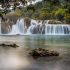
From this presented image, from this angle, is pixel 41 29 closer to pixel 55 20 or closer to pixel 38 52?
pixel 55 20

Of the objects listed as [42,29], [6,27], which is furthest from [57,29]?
[6,27]

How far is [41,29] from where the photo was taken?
47.9m

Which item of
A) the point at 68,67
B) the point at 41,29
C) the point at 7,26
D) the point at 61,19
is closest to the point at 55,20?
the point at 61,19

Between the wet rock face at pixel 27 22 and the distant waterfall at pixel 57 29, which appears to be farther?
the wet rock face at pixel 27 22

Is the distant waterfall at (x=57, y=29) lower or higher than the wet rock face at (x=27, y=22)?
lower

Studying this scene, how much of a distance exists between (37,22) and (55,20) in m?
3.66

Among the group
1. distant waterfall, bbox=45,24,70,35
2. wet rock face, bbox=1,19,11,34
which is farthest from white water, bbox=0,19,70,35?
wet rock face, bbox=1,19,11,34

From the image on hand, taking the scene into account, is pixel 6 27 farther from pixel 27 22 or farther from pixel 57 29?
pixel 57 29

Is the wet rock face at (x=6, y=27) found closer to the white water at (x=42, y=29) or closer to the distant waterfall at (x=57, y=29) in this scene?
the white water at (x=42, y=29)

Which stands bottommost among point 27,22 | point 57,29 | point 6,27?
point 57,29

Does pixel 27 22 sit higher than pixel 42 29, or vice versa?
pixel 27 22

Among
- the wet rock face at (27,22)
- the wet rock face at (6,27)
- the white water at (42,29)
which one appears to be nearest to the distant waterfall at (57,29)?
the white water at (42,29)

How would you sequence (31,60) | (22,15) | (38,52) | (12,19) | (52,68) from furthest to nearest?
(22,15)
(12,19)
(38,52)
(31,60)
(52,68)

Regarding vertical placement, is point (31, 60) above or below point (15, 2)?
below
